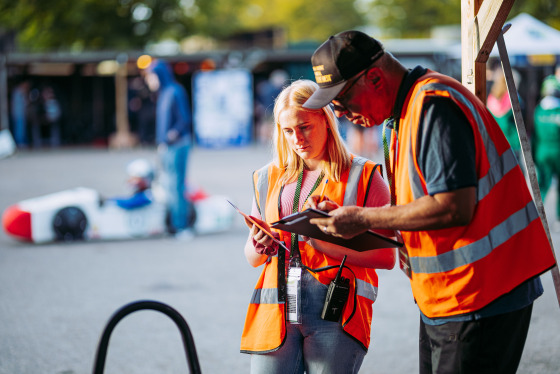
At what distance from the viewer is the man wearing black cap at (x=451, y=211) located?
6.88 ft

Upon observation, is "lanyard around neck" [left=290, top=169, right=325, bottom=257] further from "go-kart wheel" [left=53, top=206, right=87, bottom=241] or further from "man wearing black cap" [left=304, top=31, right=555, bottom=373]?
"go-kart wheel" [left=53, top=206, right=87, bottom=241]

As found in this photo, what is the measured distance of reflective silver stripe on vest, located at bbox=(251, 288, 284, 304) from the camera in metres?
2.65

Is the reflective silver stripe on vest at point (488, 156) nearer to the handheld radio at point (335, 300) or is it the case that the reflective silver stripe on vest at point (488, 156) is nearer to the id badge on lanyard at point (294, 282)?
the handheld radio at point (335, 300)

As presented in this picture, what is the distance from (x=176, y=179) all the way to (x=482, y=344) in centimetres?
692

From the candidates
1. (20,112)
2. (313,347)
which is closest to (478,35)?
(313,347)

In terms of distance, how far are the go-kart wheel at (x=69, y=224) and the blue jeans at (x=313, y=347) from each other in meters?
6.61

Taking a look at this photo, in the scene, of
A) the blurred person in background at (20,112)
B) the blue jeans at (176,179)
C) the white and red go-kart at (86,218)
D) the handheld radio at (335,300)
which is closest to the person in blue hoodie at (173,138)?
the blue jeans at (176,179)

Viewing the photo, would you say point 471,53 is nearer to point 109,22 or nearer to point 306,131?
point 306,131

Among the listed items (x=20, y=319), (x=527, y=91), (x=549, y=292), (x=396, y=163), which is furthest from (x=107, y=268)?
(x=527, y=91)

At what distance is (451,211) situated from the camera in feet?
6.83

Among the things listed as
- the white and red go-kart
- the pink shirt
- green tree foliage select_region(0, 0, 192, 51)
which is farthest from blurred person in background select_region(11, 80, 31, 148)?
the pink shirt

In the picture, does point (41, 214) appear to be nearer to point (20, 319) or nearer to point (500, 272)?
point (20, 319)

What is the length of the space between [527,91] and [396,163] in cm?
2450

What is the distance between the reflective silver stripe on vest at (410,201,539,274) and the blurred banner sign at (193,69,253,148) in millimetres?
22259
